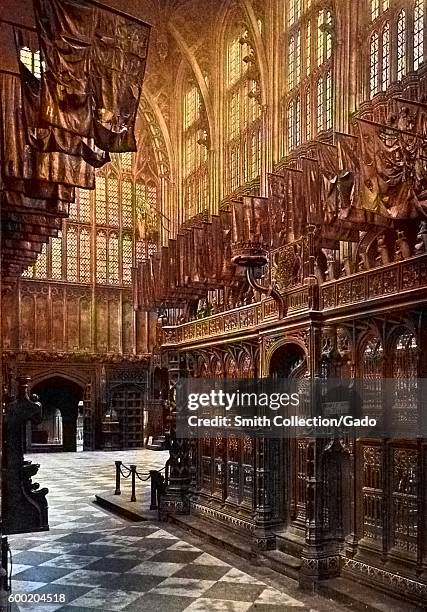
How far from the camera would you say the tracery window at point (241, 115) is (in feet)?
60.0

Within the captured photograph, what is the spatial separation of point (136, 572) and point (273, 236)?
5474 millimetres

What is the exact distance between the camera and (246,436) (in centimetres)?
1127

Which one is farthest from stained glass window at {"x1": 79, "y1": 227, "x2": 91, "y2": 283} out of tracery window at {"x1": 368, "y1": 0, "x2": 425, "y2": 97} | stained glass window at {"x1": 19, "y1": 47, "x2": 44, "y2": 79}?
tracery window at {"x1": 368, "y1": 0, "x2": 425, "y2": 97}

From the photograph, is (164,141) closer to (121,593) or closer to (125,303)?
(125,303)

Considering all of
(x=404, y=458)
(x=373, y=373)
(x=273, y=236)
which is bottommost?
(x=404, y=458)

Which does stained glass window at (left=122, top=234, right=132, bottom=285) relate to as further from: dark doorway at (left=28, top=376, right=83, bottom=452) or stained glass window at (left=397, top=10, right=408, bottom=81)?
stained glass window at (left=397, top=10, right=408, bottom=81)

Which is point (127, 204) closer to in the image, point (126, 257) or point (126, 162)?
point (126, 162)

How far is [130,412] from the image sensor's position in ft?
88.5

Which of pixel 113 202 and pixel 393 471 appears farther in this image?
pixel 113 202

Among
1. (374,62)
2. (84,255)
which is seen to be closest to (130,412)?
(84,255)

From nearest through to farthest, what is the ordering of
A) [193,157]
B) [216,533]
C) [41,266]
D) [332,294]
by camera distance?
[332,294] < [216,533] < [193,157] < [41,266]

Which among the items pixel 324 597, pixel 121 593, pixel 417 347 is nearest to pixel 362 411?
pixel 417 347

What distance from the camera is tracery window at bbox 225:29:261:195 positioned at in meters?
18.3

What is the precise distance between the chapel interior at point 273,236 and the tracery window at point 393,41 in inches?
1.6
